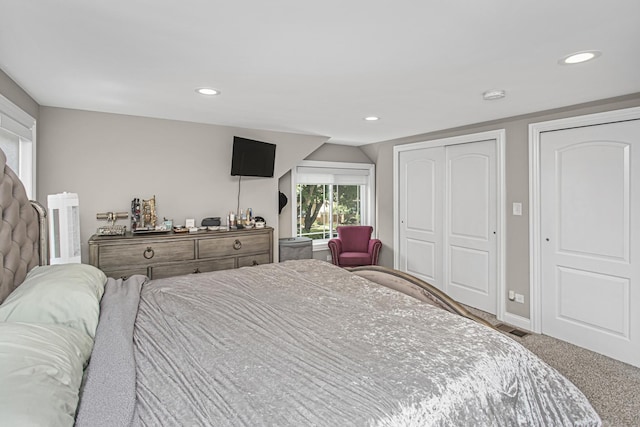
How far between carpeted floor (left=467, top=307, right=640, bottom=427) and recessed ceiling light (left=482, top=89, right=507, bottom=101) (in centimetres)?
225

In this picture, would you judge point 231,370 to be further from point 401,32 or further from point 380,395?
point 401,32

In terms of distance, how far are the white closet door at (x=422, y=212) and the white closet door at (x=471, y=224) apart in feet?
0.48

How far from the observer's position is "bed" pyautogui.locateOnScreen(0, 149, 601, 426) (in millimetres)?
927

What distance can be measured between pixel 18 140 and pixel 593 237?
5.03 meters

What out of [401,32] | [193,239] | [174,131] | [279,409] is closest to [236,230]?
[193,239]

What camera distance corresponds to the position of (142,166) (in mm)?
3637

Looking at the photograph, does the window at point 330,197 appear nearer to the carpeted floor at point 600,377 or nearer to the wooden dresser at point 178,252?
the wooden dresser at point 178,252

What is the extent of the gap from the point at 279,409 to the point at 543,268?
136 inches

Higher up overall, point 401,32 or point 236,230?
point 401,32

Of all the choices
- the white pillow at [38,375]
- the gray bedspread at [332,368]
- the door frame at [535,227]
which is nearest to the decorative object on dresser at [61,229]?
the gray bedspread at [332,368]

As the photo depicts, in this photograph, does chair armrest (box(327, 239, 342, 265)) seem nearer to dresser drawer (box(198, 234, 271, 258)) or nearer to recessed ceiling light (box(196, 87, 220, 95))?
dresser drawer (box(198, 234, 271, 258))

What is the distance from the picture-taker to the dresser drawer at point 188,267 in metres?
3.35

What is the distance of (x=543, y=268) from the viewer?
3459 mm

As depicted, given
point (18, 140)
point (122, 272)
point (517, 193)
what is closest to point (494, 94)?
point (517, 193)
